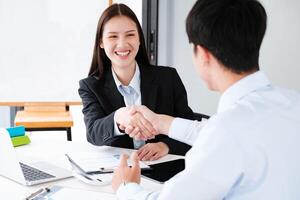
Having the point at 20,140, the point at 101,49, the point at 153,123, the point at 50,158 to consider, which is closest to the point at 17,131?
the point at 20,140

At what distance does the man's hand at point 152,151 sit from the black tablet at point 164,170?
8 centimetres

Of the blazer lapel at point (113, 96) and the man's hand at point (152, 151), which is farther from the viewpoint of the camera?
the blazer lapel at point (113, 96)

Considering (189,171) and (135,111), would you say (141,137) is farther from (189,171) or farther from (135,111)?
(189,171)

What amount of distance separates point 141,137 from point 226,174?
3.43ft

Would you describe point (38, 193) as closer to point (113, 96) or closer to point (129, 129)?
point (129, 129)

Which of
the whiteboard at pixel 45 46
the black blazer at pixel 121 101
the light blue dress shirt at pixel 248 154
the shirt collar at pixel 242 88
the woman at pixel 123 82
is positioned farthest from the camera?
the whiteboard at pixel 45 46

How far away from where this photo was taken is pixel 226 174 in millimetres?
874

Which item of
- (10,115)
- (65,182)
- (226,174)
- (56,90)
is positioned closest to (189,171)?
(226,174)

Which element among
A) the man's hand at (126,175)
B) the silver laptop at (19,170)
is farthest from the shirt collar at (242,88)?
the silver laptop at (19,170)

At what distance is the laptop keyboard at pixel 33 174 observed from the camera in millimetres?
1559

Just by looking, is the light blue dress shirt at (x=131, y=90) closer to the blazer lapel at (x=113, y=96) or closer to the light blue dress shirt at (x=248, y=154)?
the blazer lapel at (x=113, y=96)

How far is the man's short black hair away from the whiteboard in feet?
9.64

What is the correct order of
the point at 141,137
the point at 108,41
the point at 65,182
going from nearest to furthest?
the point at 65,182, the point at 141,137, the point at 108,41

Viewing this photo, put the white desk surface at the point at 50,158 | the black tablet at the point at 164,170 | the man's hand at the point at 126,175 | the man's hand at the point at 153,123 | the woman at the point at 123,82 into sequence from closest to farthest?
the man's hand at the point at 126,175 < the white desk surface at the point at 50,158 < the black tablet at the point at 164,170 < the man's hand at the point at 153,123 < the woman at the point at 123,82
